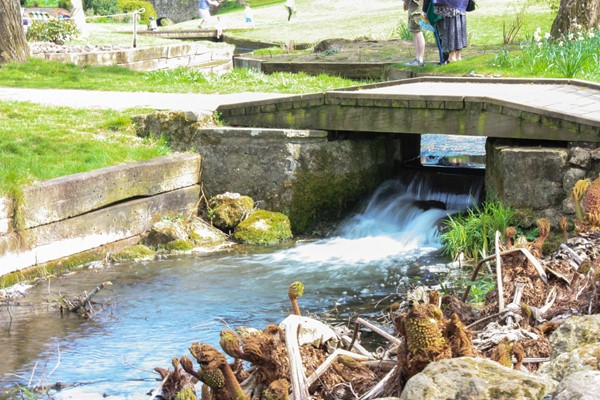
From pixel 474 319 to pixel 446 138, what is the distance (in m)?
10.4

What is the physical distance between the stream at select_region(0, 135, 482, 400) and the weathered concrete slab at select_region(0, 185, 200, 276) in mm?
305

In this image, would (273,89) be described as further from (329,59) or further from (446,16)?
(329,59)

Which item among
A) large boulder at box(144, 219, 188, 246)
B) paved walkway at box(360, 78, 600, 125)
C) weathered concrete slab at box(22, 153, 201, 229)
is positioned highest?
paved walkway at box(360, 78, 600, 125)

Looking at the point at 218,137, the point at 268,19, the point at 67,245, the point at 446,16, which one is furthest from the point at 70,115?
the point at 268,19

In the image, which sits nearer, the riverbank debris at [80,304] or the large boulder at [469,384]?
the large boulder at [469,384]

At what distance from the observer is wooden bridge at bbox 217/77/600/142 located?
10062mm

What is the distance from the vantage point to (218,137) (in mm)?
12023

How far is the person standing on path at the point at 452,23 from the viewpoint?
50.3ft

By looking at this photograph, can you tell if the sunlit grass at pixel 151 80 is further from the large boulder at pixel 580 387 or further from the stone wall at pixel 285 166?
the large boulder at pixel 580 387

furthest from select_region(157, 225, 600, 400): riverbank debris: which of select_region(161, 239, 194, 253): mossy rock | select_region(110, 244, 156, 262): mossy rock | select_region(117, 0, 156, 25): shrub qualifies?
select_region(117, 0, 156, 25): shrub

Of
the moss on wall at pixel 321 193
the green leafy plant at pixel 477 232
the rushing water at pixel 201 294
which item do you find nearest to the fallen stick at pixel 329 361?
the rushing water at pixel 201 294

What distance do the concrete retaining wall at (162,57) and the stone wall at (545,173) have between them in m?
12.2

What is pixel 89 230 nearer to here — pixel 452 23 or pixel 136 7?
pixel 452 23

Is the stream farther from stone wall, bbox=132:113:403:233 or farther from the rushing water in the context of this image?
stone wall, bbox=132:113:403:233
